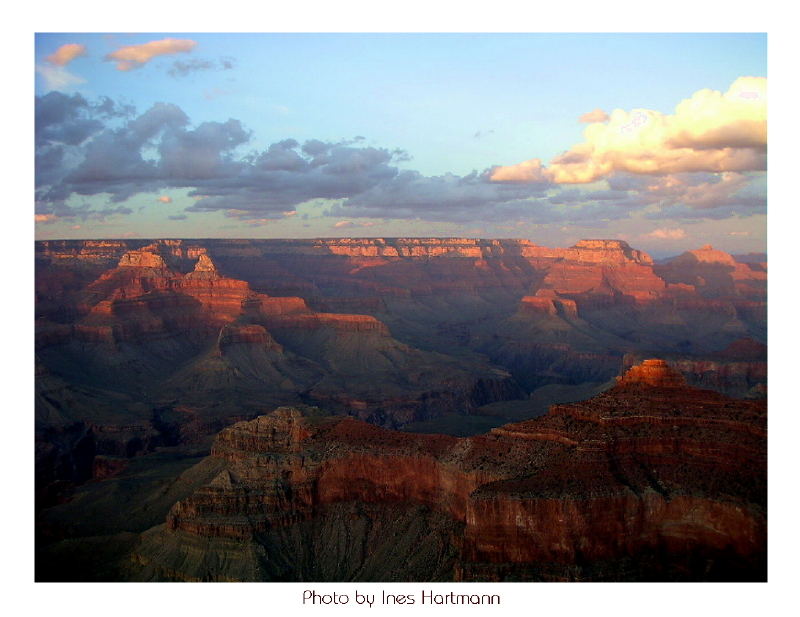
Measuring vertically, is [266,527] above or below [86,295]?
below

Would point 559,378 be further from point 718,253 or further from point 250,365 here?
point 718,253

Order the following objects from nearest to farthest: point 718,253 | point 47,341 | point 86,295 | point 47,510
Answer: point 47,510 < point 47,341 < point 86,295 < point 718,253

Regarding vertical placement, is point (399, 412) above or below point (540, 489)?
below

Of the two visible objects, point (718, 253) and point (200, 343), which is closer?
point (200, 343)

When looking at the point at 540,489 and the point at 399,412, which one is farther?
the point at 399,412

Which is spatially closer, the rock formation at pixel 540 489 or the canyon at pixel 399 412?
the rock formation at pixel 540 489

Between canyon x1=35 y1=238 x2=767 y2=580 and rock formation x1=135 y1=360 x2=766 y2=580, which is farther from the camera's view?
canyon x1=35 y1=238 x2=767 y2=580

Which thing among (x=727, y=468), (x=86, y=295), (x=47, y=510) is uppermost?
(x=86, y=295)

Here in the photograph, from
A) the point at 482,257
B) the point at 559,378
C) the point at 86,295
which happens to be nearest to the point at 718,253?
the point at 482,257
